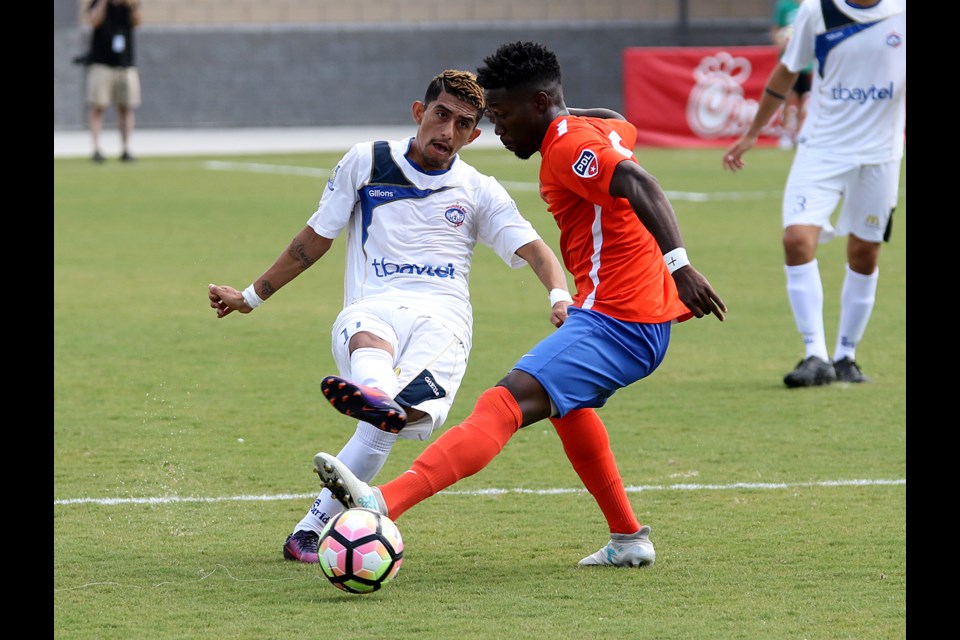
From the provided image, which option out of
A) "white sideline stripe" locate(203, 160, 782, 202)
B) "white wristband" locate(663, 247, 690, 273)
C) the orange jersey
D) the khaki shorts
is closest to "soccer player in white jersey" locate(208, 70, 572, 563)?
the orange jersey

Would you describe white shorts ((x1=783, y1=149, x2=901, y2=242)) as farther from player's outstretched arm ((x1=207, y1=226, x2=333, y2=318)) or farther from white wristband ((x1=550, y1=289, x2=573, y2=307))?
player's outstretched arm ((x1=207, y1=226, x2=333, y2=318))

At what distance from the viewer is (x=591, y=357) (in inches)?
183

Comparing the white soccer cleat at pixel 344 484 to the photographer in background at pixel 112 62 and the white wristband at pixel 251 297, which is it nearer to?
the white wristband at pixel 251 297

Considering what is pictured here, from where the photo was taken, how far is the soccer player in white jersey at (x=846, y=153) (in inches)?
324

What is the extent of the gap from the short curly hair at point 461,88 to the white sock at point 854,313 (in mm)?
3829

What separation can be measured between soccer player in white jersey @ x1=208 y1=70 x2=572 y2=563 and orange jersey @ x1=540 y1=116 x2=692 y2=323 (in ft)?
0.71

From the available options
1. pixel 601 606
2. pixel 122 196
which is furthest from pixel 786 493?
pixel 122 196

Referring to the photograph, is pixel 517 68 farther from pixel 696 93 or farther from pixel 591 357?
pixel 696 93

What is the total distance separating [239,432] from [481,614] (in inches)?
115

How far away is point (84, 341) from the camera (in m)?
9.48

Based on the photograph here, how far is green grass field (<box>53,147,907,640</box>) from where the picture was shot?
171 inches

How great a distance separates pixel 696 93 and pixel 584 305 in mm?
19029

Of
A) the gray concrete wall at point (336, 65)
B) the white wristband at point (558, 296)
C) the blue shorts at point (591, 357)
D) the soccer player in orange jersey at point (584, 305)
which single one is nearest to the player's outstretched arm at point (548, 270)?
the white wristband at point (558, 296)

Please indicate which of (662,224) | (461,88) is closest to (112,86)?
(461,88)
